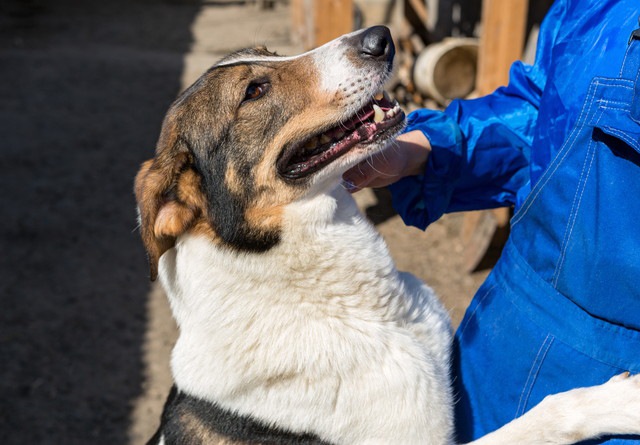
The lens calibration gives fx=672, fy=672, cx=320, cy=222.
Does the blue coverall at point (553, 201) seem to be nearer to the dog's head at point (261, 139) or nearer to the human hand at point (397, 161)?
the human hand at point (397, 161)

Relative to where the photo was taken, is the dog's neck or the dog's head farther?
the dog's head

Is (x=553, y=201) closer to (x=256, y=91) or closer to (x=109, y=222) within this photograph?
(x=256, y=91)

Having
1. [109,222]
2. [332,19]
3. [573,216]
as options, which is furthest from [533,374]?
[109,222]

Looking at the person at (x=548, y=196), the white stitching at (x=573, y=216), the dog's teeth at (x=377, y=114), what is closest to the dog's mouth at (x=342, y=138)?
the dog's teeth at (x=377, y=114)

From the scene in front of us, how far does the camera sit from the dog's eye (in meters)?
2.35

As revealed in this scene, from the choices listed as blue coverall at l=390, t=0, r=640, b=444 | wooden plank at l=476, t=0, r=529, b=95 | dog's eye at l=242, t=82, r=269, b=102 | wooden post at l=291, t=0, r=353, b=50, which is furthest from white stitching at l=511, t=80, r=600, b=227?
wooden post at l=291, t=0, r=353, b=50

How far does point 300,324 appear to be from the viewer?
2.06 meters

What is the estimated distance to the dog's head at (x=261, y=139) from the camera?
7.04 ft

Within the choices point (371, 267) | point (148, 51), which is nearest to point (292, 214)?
point (371, 267)

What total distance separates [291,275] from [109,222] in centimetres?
466

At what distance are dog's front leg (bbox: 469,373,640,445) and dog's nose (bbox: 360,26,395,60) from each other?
3.90 feet

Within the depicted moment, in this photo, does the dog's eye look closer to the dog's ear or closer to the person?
the dog's ear

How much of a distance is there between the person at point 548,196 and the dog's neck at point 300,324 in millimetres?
233

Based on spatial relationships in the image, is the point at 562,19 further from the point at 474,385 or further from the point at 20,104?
the point at 20,104
